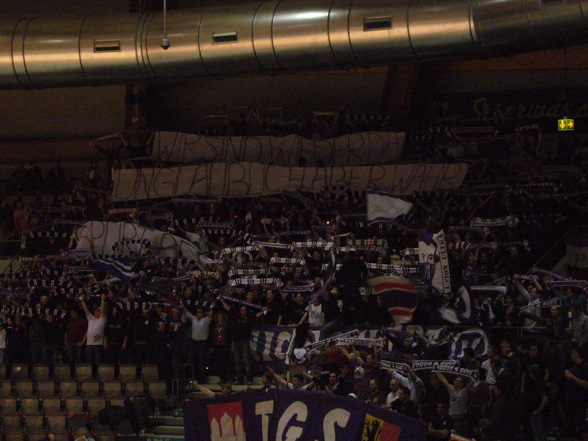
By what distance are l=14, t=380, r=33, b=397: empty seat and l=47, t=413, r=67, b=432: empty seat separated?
198 centimetres

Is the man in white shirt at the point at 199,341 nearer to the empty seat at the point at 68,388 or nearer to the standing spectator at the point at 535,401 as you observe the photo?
the empty seat at the point at 68,388

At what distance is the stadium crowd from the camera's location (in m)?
16.2

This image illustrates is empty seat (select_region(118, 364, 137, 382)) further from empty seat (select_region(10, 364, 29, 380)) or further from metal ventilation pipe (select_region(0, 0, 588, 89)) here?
metal ventilation pipe (select_region(0, 0, 588, 89))

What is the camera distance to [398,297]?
1936 centimetres

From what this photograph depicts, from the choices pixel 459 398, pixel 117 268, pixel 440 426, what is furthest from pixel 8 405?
pixel 440 426

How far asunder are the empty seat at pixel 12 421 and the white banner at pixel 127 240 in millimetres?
6311

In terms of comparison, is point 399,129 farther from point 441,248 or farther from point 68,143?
point 441,248

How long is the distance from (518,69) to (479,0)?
1522cm

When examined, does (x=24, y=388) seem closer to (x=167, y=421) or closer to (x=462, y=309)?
(x=167, y=421)

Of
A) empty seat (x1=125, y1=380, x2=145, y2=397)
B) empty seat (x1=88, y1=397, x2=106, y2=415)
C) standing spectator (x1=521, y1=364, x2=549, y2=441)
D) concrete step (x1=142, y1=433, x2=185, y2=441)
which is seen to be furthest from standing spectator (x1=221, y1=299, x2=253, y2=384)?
standing spectator (x1=521, y1=364, x2=549, y2=441)

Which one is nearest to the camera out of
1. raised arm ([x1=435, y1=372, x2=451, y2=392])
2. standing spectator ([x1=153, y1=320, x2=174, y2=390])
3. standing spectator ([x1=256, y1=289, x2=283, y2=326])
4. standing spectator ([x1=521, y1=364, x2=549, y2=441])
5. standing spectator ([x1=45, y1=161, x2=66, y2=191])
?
standing spectator ([x1=521, y1=364, x2=549, y2=441])

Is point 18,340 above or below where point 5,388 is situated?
above

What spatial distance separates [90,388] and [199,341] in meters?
2.63

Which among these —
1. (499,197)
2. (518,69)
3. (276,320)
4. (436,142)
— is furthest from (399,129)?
(276,320)
